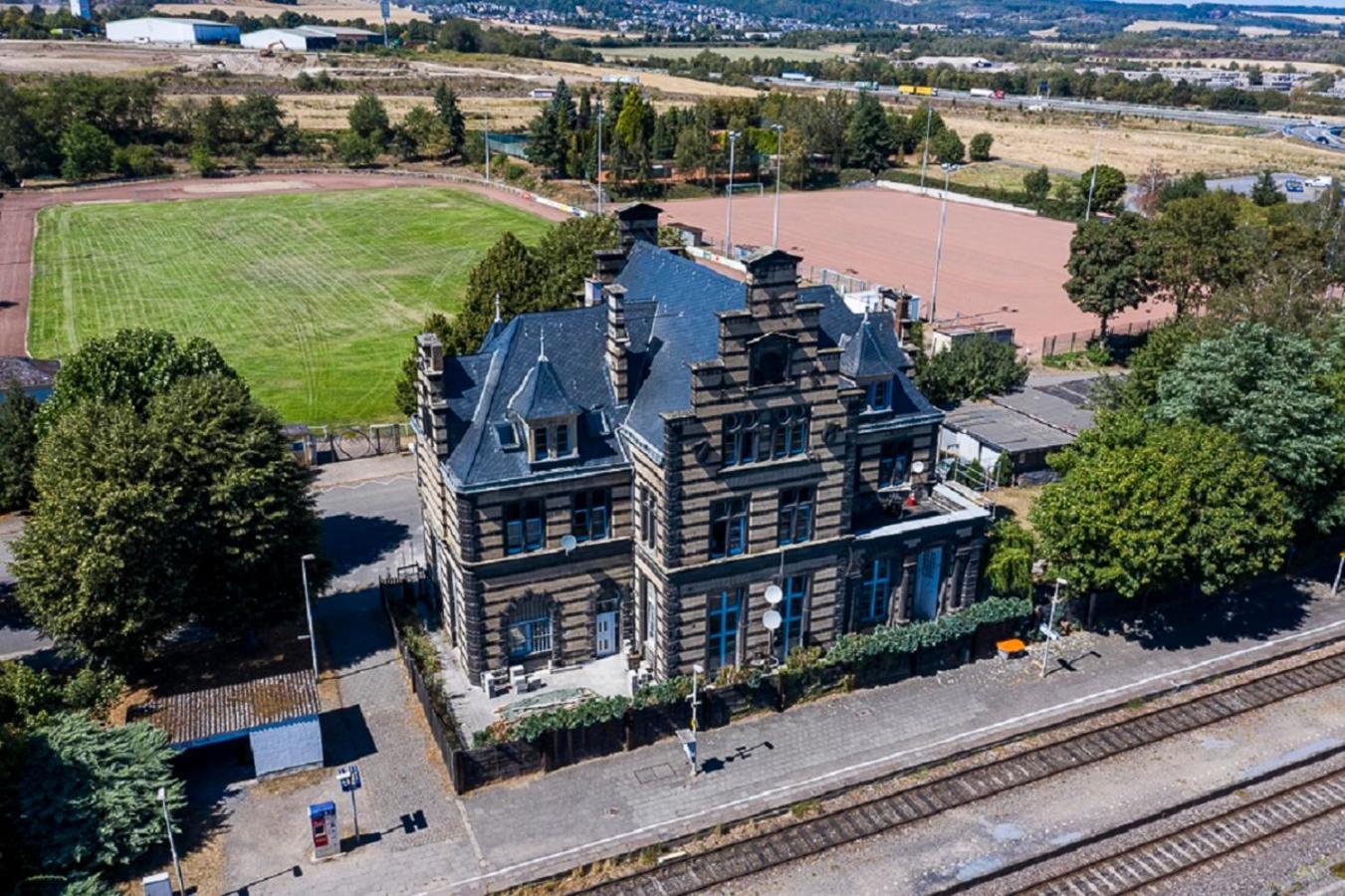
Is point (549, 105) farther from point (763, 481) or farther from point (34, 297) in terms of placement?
point (763, 481)

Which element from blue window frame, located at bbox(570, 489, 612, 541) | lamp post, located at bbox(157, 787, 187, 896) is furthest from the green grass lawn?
lamp post, located at bbox(157, 787, 187, 896)

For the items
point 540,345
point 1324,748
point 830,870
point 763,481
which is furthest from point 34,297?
point 1324,748

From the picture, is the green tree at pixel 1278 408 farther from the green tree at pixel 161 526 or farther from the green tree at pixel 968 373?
the green tree at pixel 161 526

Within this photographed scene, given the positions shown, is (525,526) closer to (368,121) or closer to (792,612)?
(792,612)

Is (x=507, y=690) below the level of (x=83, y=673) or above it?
below

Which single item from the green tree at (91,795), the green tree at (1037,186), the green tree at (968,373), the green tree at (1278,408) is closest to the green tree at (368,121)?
the green tree at (1037,186)

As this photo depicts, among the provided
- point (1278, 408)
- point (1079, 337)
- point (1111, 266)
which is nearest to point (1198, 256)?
point (1111, 266)
